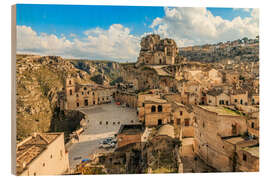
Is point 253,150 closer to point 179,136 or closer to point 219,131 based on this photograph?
point 219,131

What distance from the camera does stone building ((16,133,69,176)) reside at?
5.77m

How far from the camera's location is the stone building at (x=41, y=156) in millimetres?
5773

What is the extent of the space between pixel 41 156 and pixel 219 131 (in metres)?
6.59

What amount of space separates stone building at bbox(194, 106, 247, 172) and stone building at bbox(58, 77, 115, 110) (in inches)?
453

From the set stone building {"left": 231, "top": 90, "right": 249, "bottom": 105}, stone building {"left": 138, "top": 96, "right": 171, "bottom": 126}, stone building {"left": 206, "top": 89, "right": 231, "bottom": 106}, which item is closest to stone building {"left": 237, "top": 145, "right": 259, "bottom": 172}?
stone building {"left": 231, "top": 90, "right": 249, "bottom": 105}

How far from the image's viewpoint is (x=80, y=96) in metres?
17.3

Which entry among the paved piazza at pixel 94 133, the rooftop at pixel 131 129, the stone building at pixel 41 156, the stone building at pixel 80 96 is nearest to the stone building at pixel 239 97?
the rooftop at pixel 131 129

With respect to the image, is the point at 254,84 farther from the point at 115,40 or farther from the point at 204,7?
the point at 115,40

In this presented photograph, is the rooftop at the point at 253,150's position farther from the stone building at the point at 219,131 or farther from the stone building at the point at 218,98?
the stone building at the point at 218,98

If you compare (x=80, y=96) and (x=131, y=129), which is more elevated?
(x=80, y=96)

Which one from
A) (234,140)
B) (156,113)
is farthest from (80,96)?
(234,140)

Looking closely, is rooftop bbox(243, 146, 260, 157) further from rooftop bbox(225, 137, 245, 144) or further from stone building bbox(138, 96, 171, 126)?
stone building bbox(138, 96, 171, 126)

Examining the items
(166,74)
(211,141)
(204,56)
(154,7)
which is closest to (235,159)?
(211,141)

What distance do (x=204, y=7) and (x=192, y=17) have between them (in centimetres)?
60
